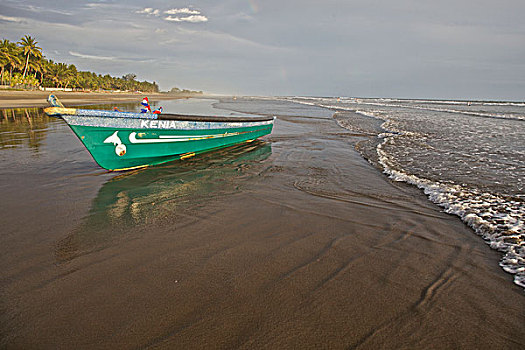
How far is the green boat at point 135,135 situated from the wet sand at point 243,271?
39.4 inches

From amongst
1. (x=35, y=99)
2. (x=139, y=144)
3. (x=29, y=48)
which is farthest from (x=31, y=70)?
(x=139, y=144)

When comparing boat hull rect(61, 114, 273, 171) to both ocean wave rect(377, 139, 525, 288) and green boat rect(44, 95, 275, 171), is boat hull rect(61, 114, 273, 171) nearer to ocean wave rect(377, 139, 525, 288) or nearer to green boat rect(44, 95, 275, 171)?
green boat rect(44, 95, 275, 171)

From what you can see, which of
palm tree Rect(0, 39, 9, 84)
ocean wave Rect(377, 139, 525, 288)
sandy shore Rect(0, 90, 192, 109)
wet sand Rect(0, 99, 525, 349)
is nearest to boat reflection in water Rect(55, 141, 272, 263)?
wet sand Rect(0, 99, 525, 349)

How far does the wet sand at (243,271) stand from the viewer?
2.09 meters

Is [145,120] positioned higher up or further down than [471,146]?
higher up

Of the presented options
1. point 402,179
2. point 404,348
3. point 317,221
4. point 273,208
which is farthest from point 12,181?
point 402,179

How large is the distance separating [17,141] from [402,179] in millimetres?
12485

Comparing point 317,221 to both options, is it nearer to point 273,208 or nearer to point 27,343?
point 273,208

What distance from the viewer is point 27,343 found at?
6.40ft

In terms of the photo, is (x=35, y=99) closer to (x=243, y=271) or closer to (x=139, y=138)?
(x=139, y=138)

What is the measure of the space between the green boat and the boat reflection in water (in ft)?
1.15

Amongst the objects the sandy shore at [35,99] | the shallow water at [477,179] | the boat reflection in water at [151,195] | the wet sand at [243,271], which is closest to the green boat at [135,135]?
the boat reflection in water at [151,195]

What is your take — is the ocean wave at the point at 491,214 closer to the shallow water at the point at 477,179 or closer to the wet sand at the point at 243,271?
the shallow water at the point at 477,179

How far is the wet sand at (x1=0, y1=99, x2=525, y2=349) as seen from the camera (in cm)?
209
